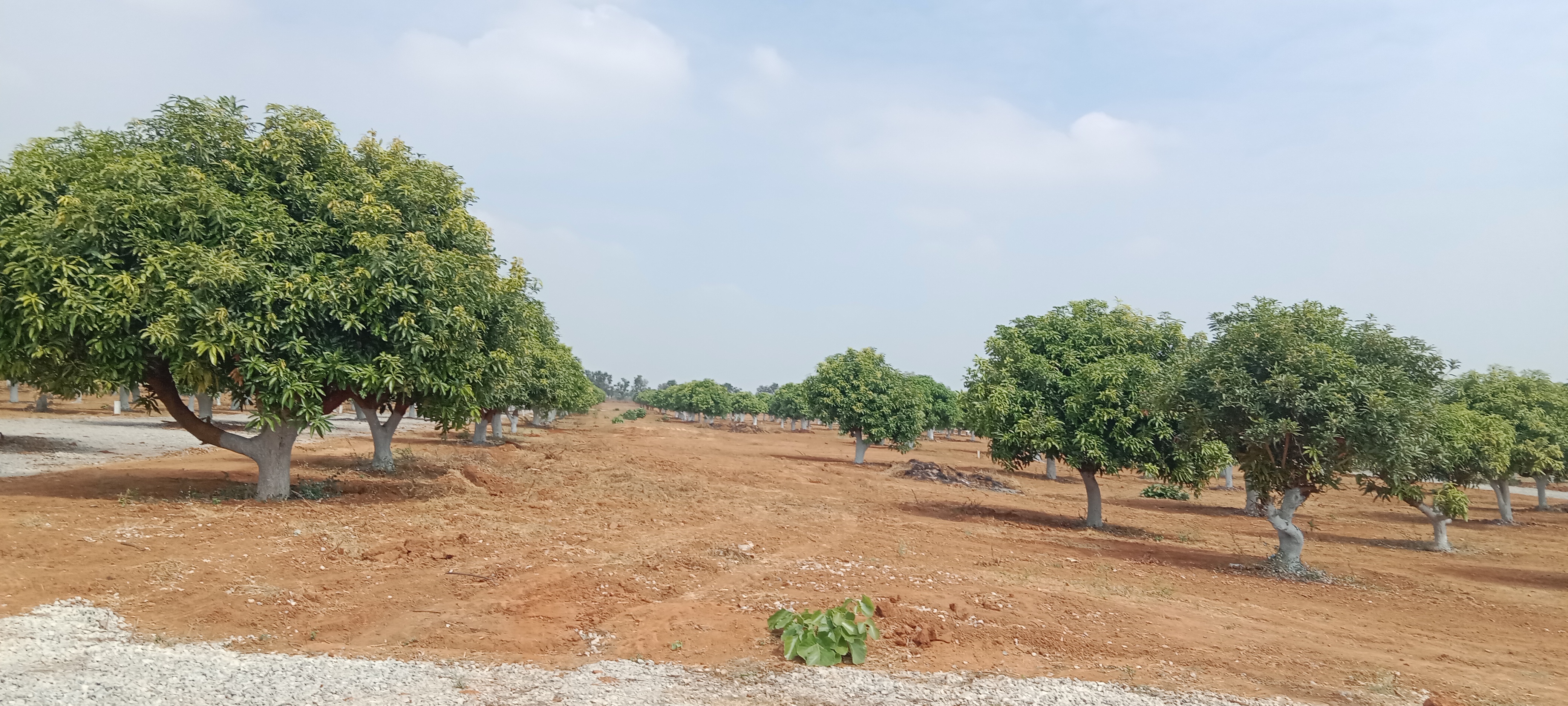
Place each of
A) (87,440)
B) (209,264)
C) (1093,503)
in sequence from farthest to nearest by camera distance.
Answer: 1. (87,440)
2. (1093,503)
3. (209,264)

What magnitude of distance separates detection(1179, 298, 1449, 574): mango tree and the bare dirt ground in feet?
6.18

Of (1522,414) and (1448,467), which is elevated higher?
(1522,414)

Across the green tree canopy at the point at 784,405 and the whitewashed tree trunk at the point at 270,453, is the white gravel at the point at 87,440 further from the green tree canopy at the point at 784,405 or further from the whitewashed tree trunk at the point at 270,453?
the green tree canopy at the point at 784,405

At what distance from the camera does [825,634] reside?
841 centimetres

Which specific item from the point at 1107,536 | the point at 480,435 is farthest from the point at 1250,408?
the point at 480,435

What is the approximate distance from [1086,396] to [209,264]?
19078mm

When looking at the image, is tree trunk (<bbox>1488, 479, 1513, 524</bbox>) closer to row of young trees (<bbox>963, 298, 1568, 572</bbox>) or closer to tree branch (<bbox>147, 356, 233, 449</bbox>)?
row of young trees (<bbox>963, 298, 1568, 572</bbox>)

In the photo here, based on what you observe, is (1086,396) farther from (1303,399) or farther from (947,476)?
(947,476)

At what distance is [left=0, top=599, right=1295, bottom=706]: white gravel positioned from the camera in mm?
6605

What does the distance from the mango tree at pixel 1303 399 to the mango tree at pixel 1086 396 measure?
6.93 ft

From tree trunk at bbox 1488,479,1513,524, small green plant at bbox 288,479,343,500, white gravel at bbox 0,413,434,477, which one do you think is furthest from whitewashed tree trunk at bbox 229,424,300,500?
tree trunk at bbox 1488,479,1513,524

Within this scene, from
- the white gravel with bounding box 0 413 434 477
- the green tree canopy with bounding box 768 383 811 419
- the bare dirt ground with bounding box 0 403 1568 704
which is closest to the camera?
the bare dirt ground with bounding box 0 403 1568 704

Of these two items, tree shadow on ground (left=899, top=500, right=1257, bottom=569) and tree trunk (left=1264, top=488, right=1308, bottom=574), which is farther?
tree shadow on ground (left=899, top=500, right=1257, bottom=569)

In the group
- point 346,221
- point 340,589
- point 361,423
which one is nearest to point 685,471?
point 346,221
